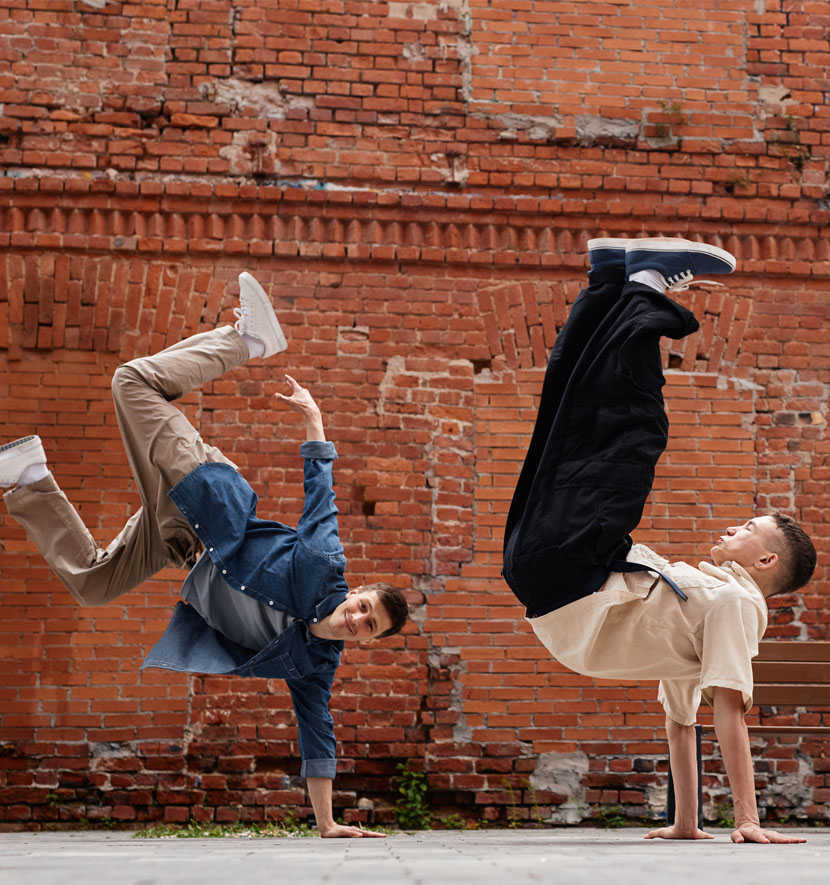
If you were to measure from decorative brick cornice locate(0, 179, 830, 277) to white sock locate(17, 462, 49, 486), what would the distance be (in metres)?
2.31

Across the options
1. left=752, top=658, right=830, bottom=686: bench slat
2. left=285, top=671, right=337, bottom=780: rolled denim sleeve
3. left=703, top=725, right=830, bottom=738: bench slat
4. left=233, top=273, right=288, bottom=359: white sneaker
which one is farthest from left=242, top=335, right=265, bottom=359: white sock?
left=752, top=658, right=830, bottom=686: bench slat

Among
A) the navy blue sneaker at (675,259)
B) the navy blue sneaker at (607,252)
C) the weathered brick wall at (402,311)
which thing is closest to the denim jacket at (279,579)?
the navy blue sneaker at (607,252)

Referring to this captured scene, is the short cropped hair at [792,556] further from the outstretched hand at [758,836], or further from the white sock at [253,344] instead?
the white sock at [253,344]

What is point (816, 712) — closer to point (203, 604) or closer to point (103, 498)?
point (203, 604)

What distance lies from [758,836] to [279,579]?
185 cm

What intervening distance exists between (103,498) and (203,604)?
7.36ft

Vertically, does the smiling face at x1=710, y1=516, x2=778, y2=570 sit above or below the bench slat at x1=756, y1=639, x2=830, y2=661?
above

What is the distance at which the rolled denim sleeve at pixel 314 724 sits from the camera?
368cm

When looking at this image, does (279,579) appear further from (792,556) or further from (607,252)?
(792,556)

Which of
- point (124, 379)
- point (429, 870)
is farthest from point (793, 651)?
point (429, 870)

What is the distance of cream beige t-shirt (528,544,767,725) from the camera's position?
3.16 meters

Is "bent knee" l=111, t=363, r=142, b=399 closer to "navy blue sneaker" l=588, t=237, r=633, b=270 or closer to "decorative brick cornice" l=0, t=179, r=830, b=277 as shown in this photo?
"navy blue sneaker" l=588, t=237, r=633, b=270

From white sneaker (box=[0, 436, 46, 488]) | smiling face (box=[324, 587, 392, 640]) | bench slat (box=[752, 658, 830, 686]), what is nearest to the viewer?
smiling face (box=[324, 587, 392, 640])

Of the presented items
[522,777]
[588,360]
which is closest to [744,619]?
[588,360]
